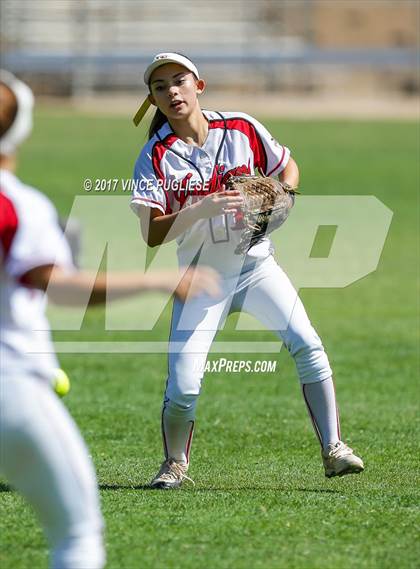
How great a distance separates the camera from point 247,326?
39.9ft

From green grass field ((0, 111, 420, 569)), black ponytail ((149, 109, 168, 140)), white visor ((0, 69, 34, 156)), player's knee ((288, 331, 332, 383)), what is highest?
white visor ((0, 69, 34, 156))

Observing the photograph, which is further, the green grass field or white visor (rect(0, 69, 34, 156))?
the green grass field

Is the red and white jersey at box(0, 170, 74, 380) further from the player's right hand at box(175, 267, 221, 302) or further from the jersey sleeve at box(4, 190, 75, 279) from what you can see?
the player's right hand at box(175, 267, 221, 302)

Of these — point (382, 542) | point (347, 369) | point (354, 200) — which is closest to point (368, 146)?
point (354, 200)

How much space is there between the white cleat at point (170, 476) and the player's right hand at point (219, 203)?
4.17 ft

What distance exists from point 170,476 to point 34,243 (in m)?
2.78

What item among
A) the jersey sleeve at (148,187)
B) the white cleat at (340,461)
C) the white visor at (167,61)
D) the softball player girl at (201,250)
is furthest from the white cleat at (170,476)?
the white visor at (167,61)

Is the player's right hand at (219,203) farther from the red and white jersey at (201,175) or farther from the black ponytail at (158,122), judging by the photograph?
the black ponytail at (158,122)

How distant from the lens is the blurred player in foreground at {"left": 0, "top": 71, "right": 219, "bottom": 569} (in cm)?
340

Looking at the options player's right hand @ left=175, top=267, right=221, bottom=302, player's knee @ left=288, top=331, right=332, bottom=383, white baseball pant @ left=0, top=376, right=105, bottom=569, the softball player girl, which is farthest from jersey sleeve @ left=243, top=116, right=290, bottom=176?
white baseball pant @ left=0, top=376, right=105, bottom=569

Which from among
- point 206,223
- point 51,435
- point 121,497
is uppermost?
point 51,435

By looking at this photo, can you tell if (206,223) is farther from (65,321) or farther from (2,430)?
(65,321)

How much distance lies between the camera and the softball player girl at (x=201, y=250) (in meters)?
5.79

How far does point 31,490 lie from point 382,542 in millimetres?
1923
